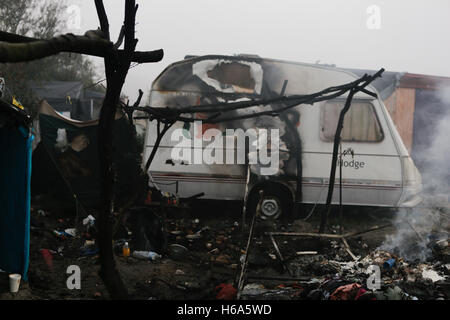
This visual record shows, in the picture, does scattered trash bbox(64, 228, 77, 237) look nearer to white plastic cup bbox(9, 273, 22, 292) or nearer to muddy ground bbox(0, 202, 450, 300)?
muddy ground bbox(0, 202, 450, 300)

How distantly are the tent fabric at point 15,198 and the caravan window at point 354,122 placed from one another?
225 inches

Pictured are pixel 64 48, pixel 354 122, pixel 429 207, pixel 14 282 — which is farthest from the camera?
pixel 429 207

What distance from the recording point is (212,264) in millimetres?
5504

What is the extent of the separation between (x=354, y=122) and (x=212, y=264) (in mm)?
4464

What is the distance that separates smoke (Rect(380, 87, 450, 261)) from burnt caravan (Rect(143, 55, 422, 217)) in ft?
2.48

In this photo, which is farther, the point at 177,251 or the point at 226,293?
the point at 177,251

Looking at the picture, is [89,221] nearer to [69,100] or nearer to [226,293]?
[226,293]

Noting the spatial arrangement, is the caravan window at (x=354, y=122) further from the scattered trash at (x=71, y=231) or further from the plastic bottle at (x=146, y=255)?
the scattered trash at (x=71, y=231)

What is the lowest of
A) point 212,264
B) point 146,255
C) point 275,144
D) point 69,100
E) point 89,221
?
point 212,264

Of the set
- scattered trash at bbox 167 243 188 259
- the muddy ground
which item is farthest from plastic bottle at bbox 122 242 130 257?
scattered trash at bbox 167 243 188 259

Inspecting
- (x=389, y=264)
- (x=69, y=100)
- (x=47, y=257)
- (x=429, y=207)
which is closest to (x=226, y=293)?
(x=389, y=264)

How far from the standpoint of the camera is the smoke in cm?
623

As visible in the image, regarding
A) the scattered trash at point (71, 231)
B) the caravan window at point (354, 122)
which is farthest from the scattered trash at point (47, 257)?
the caravan window at point (354, 122)

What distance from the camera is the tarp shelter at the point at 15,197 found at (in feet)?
13.3
